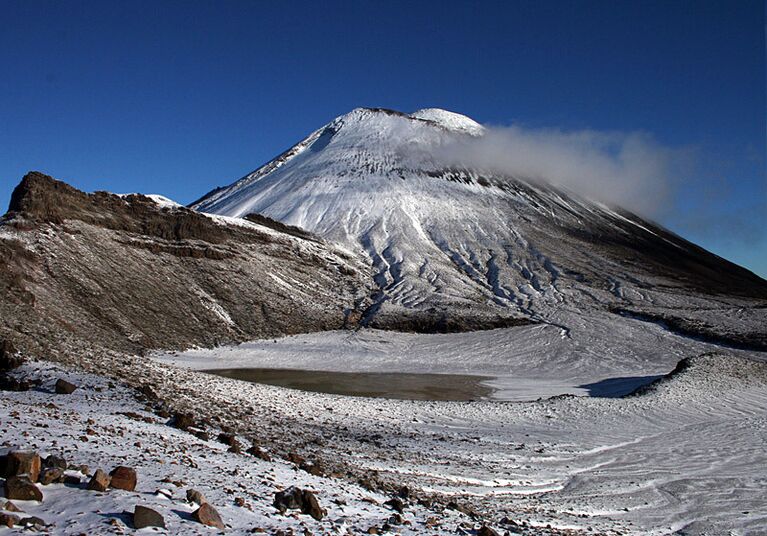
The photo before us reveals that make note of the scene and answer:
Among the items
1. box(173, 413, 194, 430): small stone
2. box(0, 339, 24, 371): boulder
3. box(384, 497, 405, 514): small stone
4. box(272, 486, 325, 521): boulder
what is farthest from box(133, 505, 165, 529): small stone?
box(0, 339, 24, 371): boulder

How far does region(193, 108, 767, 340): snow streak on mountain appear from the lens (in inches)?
2221

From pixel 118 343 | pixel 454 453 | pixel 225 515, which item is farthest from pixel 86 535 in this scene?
pixel 118 343

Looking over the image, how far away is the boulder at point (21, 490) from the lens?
6.55m

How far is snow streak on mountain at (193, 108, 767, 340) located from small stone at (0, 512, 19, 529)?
44385mm

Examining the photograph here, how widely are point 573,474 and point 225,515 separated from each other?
10.6 m

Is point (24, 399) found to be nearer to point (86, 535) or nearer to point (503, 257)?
point (86, 535)

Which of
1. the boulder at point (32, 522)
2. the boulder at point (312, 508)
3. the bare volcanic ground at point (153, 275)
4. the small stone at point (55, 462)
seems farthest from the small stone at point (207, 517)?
the bare volcanic ground at point (153, 275)

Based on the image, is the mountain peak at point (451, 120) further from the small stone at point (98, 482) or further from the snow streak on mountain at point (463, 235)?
the small stone at point (98, 482)

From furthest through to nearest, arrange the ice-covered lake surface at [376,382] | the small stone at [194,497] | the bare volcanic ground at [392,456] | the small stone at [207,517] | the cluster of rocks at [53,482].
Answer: the ice-covered lake surface at [376,382] → the bare volcanic ground at [392,456] → the small stone at [194,497] → the small stone at [207,517] → the cluster of rocks at [53,482]

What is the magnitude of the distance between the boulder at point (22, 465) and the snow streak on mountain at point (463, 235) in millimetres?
43341

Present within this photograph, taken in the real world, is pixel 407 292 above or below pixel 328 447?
above

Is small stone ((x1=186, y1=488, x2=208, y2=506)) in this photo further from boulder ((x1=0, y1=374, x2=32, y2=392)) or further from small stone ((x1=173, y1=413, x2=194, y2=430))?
boulder ((x1=0, y1=374, x2=32, y2=392))

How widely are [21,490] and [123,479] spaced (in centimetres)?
109

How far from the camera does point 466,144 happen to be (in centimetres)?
11444
